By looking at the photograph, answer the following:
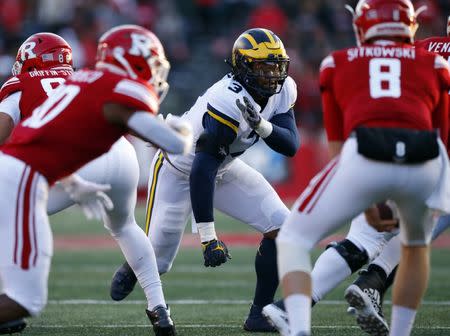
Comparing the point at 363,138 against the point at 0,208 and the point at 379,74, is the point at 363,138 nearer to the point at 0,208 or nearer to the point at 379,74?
the point at 379,74

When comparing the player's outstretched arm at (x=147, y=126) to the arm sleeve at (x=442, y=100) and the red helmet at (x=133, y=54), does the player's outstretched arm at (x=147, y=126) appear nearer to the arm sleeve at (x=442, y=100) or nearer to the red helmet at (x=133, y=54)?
the red helmet at (x=133, y=54)

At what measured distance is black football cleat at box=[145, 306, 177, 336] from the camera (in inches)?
202

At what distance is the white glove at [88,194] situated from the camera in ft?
14.4

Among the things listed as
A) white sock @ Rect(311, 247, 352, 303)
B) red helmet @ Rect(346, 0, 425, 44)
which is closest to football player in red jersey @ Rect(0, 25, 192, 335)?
red helmet @ Rect(346, 0, 425, 44)

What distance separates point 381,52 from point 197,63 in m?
12.2

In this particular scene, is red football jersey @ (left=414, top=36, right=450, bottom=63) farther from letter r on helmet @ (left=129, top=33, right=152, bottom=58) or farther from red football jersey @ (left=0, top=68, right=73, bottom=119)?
red football jersey @ (left=0, top=68, right=73, bottom=119)

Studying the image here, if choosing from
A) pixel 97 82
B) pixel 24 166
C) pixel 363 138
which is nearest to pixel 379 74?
pixel 363 138

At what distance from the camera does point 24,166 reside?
13.9 ft

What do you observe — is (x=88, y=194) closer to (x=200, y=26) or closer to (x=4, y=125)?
(x=4, y=125)

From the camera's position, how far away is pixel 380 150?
397 centimetres

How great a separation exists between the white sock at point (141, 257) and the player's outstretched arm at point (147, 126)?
1019mm

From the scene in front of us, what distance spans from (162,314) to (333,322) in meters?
1.16

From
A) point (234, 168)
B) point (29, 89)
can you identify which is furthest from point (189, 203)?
point (29, 89)

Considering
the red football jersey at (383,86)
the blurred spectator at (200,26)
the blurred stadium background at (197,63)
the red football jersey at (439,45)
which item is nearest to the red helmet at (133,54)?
the red football jersey at (383,86)
